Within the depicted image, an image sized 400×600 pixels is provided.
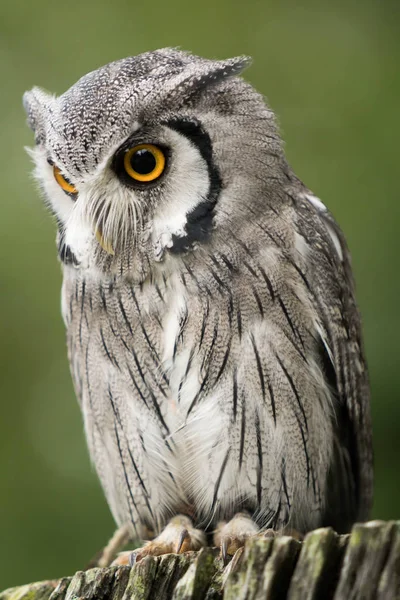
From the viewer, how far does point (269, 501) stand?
2.25m

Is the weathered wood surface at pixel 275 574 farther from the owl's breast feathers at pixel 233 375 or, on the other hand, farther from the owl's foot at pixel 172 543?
the owl's breast feathers at pixel 233 375

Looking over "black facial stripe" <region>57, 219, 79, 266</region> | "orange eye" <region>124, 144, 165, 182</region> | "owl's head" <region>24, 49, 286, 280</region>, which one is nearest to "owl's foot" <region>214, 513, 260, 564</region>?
"owl's head" <region>24, 49, 286, 280</region>

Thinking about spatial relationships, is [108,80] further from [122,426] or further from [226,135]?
[122,426]

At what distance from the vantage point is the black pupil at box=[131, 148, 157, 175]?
2.04m

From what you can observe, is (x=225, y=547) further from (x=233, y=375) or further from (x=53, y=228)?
(x=53, y=228)

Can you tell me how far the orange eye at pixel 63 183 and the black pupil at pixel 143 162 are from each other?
0.66ft

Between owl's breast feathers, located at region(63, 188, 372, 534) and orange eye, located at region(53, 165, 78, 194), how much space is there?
25 cm

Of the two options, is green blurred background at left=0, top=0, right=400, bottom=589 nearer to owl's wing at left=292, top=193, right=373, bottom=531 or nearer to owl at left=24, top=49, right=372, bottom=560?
owl's wing at left=292, top=193, right=373, bottom=531

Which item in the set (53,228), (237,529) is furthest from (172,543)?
(53,228)

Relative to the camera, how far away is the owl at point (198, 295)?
2.08m

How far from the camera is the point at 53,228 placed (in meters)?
3.18

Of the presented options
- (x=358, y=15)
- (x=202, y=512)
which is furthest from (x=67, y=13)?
(x=202, y=512)

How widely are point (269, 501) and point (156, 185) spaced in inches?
38.1

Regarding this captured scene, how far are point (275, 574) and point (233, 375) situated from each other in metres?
0.88
